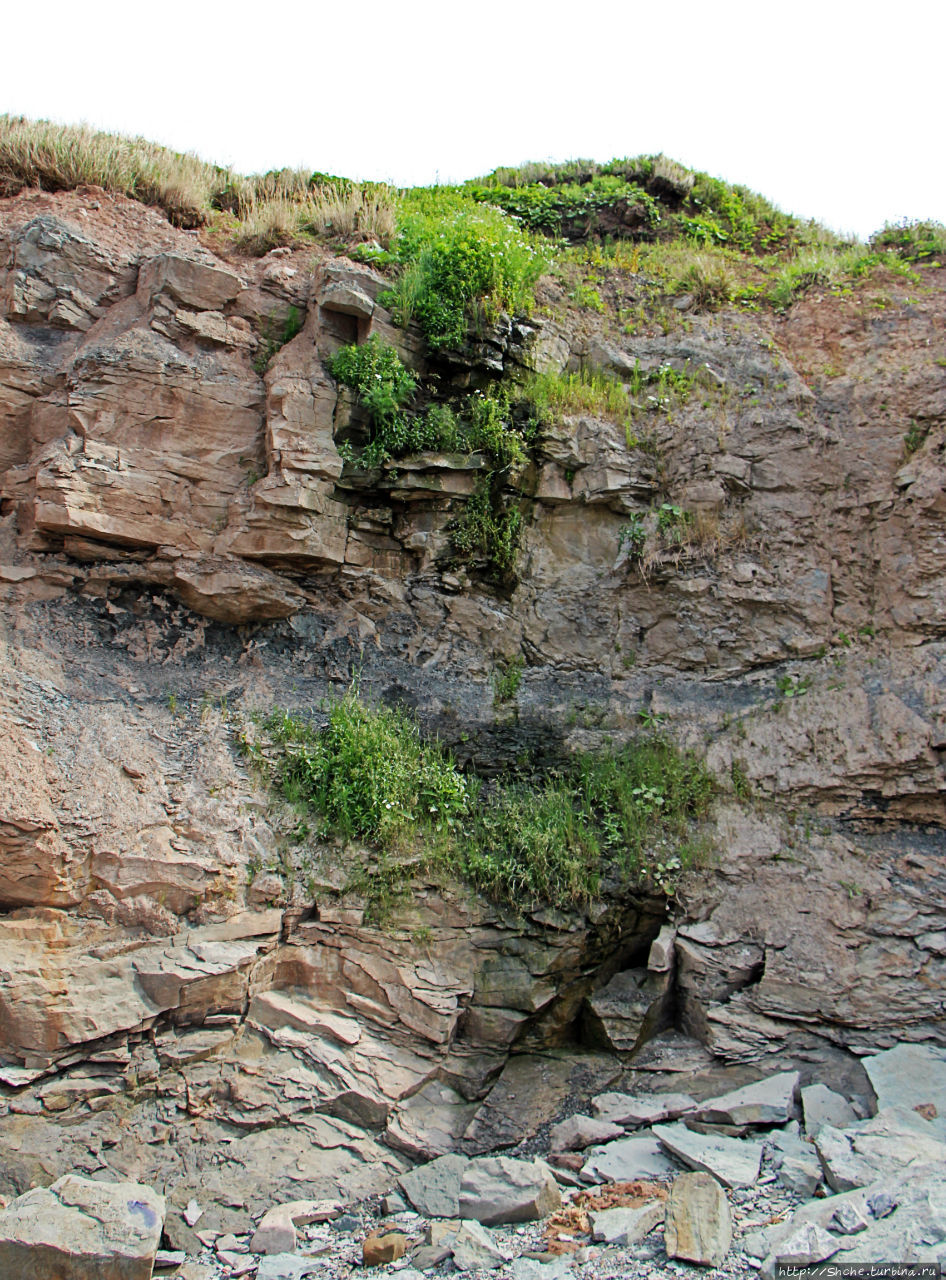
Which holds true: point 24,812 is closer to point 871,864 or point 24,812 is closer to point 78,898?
point 78,898

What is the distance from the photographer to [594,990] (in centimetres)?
618

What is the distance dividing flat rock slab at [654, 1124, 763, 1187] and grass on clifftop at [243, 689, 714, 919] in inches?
67.9

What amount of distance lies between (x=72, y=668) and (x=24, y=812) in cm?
135

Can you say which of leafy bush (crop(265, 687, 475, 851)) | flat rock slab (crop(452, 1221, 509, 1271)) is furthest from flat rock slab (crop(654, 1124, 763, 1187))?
leafy bush (crop(265, 687, 475, 851))

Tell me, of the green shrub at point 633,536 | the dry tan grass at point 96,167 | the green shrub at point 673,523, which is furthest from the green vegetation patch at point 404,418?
the dry tan grass at point 96,167

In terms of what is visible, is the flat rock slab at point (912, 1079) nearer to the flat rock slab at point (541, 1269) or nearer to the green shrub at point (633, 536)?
the flat rock slab at point (541, 1269)

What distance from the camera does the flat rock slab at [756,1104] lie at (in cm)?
515

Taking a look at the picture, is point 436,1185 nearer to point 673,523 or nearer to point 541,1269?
point 541,1269

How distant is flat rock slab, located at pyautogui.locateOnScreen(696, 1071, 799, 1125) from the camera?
16.9 feet

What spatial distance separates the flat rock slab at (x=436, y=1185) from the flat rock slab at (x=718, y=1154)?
4.22 feet

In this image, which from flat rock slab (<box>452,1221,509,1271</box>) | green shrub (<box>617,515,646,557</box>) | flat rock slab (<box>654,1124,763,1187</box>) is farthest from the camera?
green shrub (<box>617,515,646,557</box>)

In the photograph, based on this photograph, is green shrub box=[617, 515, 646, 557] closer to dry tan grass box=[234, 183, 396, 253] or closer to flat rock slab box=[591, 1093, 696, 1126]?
dry tan grass box=[234, 183, 396, 253]

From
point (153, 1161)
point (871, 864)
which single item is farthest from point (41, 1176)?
point (871, 864)

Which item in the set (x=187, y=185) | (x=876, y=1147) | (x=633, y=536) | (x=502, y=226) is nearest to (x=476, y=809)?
(x=633, y=536)
